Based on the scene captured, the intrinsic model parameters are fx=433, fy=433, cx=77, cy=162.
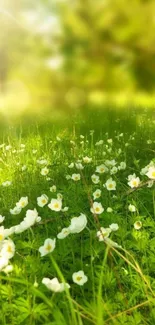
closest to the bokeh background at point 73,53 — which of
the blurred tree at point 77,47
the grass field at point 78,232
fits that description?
the blurred tree at point 77,47

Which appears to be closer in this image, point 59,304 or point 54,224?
point 59,304

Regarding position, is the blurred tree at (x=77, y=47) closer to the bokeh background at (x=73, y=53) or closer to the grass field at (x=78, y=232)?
the bokeh background at (x=73, y=53)

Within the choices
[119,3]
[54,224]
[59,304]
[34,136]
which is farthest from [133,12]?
[34,136]

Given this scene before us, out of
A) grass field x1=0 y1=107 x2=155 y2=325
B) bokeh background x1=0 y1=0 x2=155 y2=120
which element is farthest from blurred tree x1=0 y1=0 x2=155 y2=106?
grass field x1=0 y1=107 x2=155 y2=325

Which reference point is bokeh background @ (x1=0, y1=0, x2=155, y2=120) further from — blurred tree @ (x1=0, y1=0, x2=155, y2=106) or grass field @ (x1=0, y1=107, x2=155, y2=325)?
grass field @ (x1=0, y1=107, x2=155, y2=325)

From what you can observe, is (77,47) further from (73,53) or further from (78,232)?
(78,232)

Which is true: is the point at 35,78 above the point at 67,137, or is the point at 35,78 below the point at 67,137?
above

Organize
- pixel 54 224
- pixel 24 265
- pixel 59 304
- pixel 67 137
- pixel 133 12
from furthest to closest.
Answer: pixel 67 137 < pixel 54 224 < pixel 24 265 < pixel 59 304 < pixel 133 12

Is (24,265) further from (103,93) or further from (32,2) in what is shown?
(32,2)
